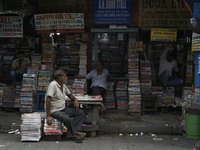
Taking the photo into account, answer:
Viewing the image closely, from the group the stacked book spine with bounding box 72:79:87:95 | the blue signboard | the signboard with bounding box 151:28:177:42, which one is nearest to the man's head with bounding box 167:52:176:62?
the signboard with bounding box 151:28:177:42

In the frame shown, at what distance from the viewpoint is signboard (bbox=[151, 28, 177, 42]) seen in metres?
8.25

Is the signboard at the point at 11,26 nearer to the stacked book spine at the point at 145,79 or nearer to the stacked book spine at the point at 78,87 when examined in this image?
the stacked book spine at the point at 78,87

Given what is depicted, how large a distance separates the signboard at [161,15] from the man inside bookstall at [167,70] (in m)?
1.01

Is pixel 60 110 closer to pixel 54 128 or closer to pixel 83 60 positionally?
pixel 54 128

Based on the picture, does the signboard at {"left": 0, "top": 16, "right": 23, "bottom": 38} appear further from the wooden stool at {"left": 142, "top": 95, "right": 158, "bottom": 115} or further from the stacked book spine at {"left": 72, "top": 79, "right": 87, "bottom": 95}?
the wooden stool at {"left": 142, "top": 95, "right": 158, "bottom": 115}

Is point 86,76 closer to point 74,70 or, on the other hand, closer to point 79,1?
point 74,70

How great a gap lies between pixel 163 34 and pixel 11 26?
4647mm

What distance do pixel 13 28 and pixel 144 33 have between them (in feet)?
14.0

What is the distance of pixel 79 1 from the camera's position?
8852 mm

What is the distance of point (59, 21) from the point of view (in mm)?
8453

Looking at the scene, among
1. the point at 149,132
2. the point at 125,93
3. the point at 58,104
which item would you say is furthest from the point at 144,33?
the point at 58,104

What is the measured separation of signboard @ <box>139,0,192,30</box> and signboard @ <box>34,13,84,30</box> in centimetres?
201

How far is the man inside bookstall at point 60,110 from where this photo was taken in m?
5.62

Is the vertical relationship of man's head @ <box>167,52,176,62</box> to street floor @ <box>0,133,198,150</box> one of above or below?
above
